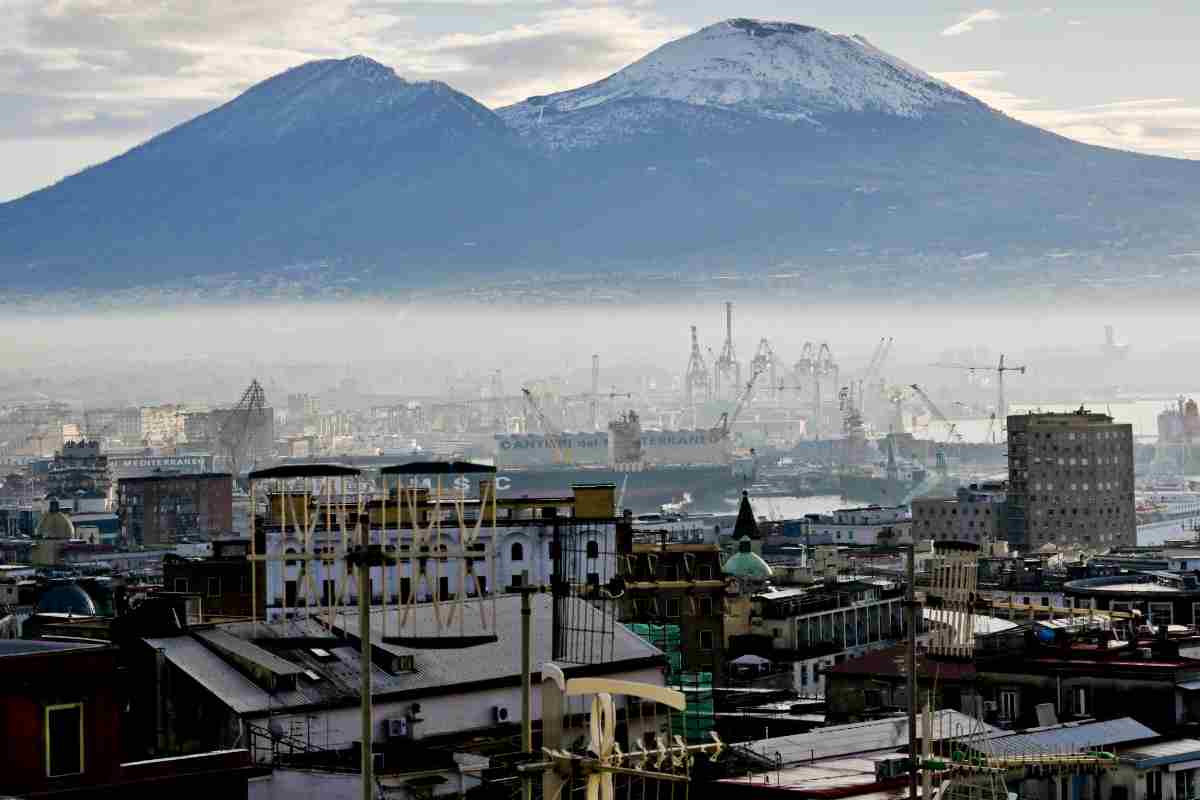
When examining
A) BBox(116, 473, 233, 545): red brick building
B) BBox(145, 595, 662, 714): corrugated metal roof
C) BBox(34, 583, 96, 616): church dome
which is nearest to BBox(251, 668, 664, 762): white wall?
BBox(145, 595, 662, 714): corrugated metal roof

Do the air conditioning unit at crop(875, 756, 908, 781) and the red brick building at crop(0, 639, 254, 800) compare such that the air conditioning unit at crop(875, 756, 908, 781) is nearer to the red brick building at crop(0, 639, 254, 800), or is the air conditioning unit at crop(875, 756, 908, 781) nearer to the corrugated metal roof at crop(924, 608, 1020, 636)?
the red brick building at crop(0, 639, 254, 800)

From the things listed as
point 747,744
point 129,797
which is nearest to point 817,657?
point 747,744

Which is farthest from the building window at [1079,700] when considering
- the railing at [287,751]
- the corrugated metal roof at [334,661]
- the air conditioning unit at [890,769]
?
the railing at [287,751]

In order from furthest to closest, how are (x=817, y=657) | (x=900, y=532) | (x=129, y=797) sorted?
(x=900, y=532) → (x=817, y=657) → (x=129, y=797)

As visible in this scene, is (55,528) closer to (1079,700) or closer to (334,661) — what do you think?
(1079,700)

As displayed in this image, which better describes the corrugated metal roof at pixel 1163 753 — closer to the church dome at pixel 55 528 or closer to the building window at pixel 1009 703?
the building window at pixel 1009 703

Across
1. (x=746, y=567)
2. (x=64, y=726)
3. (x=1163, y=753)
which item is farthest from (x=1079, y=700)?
(x=746, y=567)

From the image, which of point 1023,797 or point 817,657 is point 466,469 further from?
point 817,657
